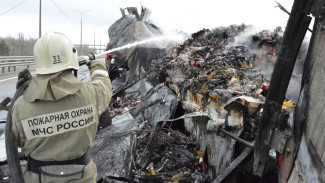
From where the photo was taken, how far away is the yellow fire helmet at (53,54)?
5.75ft

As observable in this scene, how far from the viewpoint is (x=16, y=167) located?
6.10ft

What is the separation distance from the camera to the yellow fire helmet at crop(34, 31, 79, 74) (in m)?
1.75

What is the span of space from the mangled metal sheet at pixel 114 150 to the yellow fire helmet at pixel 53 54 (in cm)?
175

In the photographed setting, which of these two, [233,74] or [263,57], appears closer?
[233,74]

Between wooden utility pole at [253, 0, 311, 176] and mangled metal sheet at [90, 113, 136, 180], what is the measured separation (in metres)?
1.94

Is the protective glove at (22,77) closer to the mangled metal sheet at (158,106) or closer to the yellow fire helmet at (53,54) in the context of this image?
the yellow fire helmet at (53,54)

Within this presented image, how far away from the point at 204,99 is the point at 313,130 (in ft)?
7.80

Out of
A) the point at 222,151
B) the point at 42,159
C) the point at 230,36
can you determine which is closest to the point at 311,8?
the point at 222,151

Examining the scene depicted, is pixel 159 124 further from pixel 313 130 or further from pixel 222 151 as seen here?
pixel 313 130

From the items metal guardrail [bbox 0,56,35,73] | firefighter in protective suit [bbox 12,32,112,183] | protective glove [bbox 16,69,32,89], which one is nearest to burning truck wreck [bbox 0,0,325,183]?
firefighter in protective suit [bbox 12,32,112,183]

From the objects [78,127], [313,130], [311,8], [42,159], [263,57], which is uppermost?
[311,8]

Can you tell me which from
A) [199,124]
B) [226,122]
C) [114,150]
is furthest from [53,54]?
[199,124]

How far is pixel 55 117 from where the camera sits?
1.72 metres

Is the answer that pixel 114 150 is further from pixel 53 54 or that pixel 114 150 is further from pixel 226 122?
pixel 53 54
